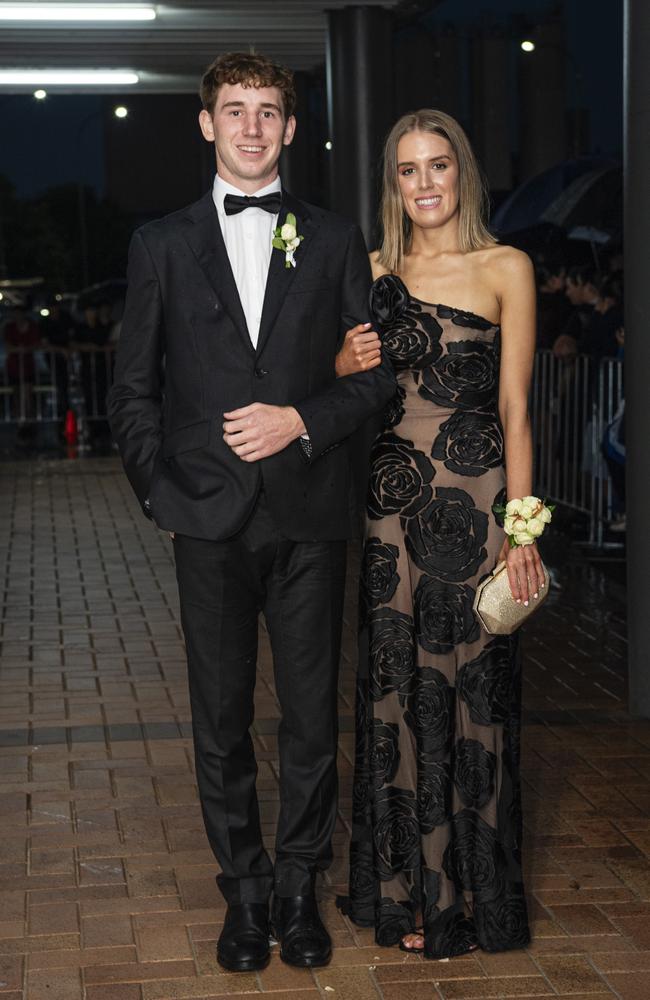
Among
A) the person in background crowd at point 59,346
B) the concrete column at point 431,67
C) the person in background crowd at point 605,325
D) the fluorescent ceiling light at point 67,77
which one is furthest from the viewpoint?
the concrete column at point 431,67

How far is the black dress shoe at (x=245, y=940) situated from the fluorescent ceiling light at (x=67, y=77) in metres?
13.7

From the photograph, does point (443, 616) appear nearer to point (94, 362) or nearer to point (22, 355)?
point (94, 362)

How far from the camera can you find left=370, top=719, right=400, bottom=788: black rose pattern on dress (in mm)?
4156

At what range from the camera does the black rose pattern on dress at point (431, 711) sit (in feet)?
13.5

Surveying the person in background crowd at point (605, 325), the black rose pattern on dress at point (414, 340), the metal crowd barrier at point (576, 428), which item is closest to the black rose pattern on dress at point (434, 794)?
the black rose pattern on dress at point (414, 340)

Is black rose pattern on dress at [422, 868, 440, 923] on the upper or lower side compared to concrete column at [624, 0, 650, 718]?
lower

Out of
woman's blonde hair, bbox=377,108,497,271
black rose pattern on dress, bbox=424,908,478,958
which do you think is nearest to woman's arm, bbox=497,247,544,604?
woman's blonde hair, bbox=377,108,497,271

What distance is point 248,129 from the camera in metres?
Answer: 3.81

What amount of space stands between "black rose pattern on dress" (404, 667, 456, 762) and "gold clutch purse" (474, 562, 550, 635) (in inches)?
10.5

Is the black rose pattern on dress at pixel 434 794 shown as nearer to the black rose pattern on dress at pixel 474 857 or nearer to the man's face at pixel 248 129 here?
the black rose pattern on dress at pixel 474 857

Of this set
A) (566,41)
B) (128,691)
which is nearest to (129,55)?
(128,691)

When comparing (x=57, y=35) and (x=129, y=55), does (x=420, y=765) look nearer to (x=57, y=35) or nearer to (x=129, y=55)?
(x=57, y=35)

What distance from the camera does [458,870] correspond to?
415cm

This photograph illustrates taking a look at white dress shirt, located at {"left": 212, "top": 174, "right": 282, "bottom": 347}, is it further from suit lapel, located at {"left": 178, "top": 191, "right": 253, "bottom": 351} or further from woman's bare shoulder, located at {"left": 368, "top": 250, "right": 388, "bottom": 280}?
woman's bare shoulder, located at {"left": 368, "top": 250, "right": 388, "bottom": 280}
